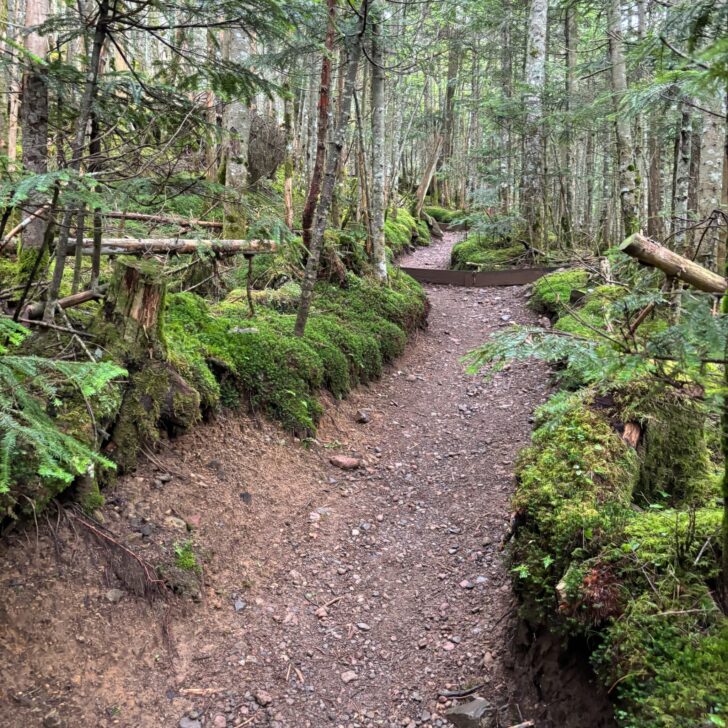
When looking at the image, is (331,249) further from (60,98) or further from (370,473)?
(60,98)

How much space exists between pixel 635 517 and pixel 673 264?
1606 millimetres

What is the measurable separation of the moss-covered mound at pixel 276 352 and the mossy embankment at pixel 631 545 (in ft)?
9.29

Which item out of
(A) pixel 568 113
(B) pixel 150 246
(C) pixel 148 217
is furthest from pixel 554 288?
(C) pixel 148 217

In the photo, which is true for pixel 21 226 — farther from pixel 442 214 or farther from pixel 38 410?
pixel 442 214

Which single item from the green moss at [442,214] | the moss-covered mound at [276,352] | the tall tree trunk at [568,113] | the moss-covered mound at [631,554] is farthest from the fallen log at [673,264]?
the green moss at [442,214]

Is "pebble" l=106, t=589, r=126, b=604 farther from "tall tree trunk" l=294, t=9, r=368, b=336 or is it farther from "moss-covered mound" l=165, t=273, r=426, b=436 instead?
"tall tree trunk" l=294, t=9, r=368, b=336

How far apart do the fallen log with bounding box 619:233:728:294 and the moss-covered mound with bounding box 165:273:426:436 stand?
3857 mm

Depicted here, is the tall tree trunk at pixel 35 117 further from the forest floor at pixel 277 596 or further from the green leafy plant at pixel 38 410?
the forest floor at pixel 277 596

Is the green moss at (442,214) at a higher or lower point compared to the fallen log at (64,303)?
higher

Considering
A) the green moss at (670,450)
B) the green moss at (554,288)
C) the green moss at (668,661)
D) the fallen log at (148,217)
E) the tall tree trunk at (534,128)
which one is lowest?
the green moss at (668,661)

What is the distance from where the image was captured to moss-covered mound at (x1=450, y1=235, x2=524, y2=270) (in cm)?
1447

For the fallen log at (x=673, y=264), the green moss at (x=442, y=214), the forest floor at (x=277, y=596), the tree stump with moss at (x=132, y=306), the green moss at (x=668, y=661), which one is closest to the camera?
the green moss at (x=668, y=661)

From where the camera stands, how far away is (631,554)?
272 centimetres

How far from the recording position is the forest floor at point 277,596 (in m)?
2.97
